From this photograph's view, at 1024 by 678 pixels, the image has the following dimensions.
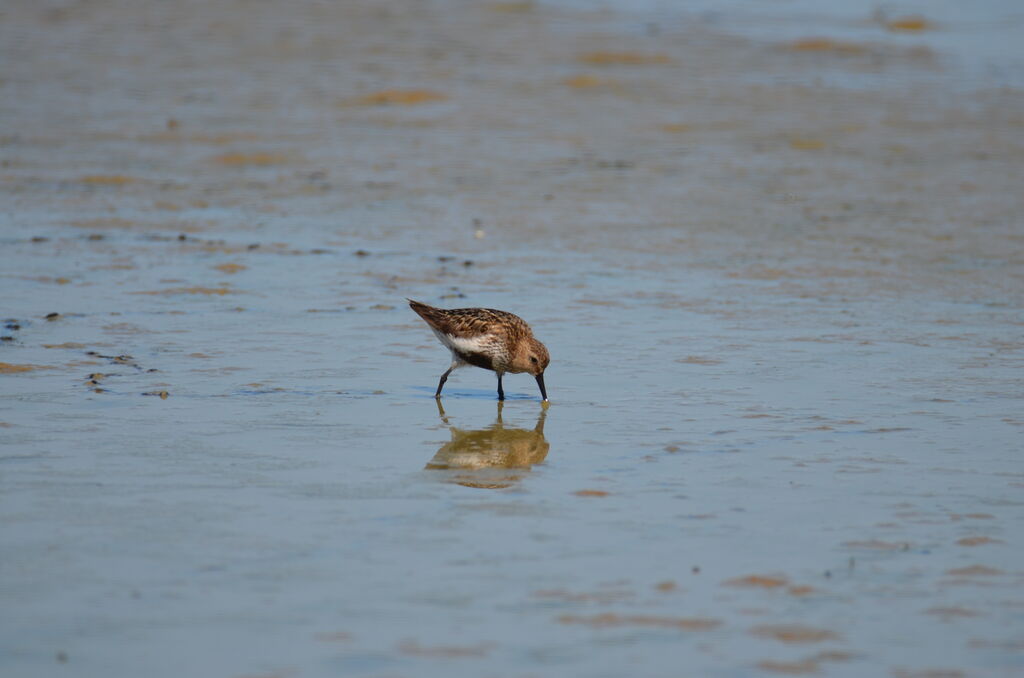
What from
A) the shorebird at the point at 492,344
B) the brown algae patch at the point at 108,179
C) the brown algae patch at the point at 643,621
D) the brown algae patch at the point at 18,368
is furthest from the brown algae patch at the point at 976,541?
the brown algae patch at the point at 108,179

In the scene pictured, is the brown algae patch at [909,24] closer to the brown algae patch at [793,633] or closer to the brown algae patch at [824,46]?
the brown algae patch at [824,46]

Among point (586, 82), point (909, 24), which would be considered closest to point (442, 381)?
point (586, 82)

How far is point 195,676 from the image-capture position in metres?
4.96

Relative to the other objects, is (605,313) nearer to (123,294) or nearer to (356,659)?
(123,294)

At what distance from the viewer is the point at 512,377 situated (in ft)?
33.6

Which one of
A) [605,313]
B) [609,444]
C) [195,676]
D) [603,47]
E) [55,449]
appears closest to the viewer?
[195,676]

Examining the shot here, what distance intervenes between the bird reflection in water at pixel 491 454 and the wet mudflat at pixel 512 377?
0.03 meters

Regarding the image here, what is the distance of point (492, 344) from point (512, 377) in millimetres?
966

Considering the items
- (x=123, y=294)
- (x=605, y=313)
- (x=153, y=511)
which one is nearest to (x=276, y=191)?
(x=123, y=294)

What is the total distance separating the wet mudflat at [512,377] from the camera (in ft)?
18.0

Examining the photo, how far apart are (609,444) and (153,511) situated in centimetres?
252

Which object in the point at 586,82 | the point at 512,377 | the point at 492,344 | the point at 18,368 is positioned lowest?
the point at 512,377

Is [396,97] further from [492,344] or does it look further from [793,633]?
[793,633]

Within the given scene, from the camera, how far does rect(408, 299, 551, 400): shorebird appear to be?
916 cm
